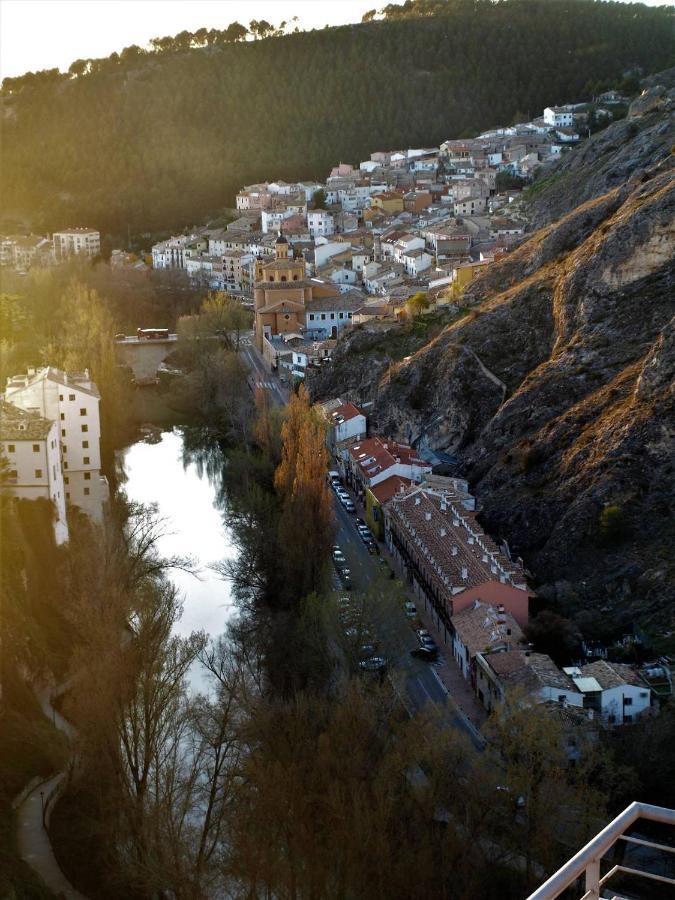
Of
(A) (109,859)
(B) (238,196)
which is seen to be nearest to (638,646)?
(A) (109,859)

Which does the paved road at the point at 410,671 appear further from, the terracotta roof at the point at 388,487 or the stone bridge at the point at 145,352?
the stone bridge at the point at 145,352

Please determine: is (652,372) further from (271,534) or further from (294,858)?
(294,858)

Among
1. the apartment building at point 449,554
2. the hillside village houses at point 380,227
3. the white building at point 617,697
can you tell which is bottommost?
the white building at point 617,697

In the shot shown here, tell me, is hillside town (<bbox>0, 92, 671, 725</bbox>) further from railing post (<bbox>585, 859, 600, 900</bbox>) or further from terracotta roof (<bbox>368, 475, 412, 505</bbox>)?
railing post (<bbox>585, 859, 600, 900</bbox>)

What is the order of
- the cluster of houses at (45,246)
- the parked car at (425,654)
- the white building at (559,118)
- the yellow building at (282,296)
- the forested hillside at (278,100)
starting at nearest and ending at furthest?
the parked car at (425,654)
the yellow building at (282,296)
the cluster of houses at (45,246)
the white building at (559,118)
the forested hillside at (278,100)

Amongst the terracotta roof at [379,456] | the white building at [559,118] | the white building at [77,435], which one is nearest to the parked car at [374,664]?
the terracotta roof at [379,456]

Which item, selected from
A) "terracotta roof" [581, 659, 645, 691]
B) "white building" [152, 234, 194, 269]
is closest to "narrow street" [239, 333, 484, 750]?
"terracotta roof" [581, 659, 645, 691]

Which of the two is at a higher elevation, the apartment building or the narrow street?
the apartment building
